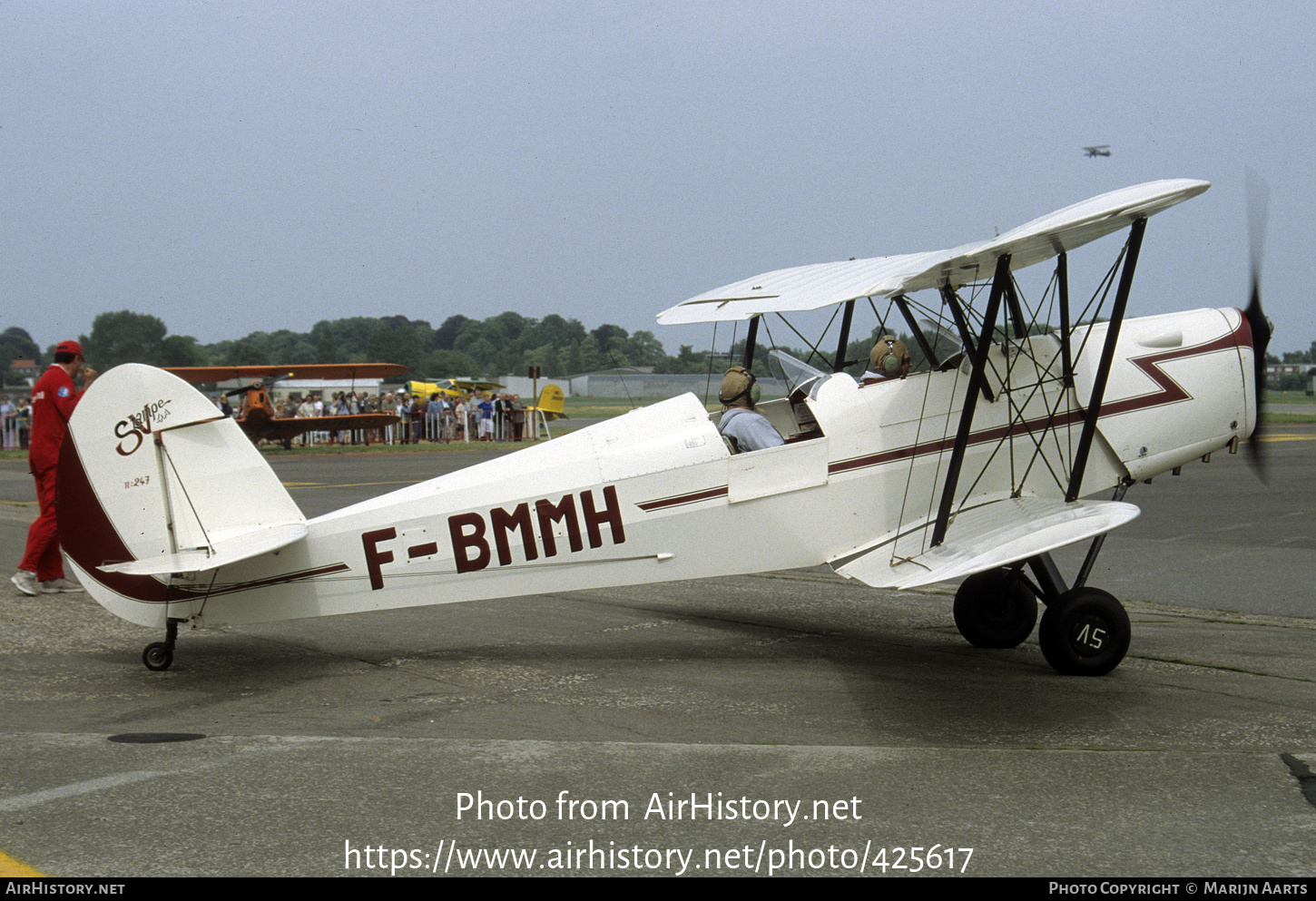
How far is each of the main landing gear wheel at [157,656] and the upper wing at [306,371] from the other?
8.06 m

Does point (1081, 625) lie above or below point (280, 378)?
below

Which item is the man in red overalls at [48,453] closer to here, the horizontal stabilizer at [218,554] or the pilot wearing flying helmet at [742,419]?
the horizontal stabilizer at [218,554]

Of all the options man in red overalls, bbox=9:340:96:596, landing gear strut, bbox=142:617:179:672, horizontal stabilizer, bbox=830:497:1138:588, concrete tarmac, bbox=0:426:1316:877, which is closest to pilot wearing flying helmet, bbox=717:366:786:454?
horizontal stabilizer, bbox=830:497:1138:588

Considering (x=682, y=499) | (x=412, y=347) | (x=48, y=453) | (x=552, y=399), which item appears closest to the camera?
(x=682, y=499)

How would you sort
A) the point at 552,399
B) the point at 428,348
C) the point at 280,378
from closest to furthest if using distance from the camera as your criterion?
1. the point at 280,378
2. the point at 552,399
3. the point at 428,348

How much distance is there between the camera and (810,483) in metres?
6.78

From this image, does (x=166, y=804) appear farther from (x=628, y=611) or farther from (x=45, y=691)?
(x=628, y=611)

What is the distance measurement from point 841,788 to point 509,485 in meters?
2.89

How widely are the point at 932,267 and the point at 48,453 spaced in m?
7.22

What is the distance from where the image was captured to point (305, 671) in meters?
6.56

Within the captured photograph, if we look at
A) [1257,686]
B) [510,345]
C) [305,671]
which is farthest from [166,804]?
[510,345]

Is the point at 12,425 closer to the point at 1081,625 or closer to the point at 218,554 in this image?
the point at 218,554

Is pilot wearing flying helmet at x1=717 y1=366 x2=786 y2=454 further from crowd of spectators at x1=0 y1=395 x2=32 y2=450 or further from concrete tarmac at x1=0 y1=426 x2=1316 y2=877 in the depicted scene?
crowd of spectators at x1=0 y1=395 x2=32 y2=450

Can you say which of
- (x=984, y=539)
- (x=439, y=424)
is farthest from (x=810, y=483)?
(x=439, y=424)
